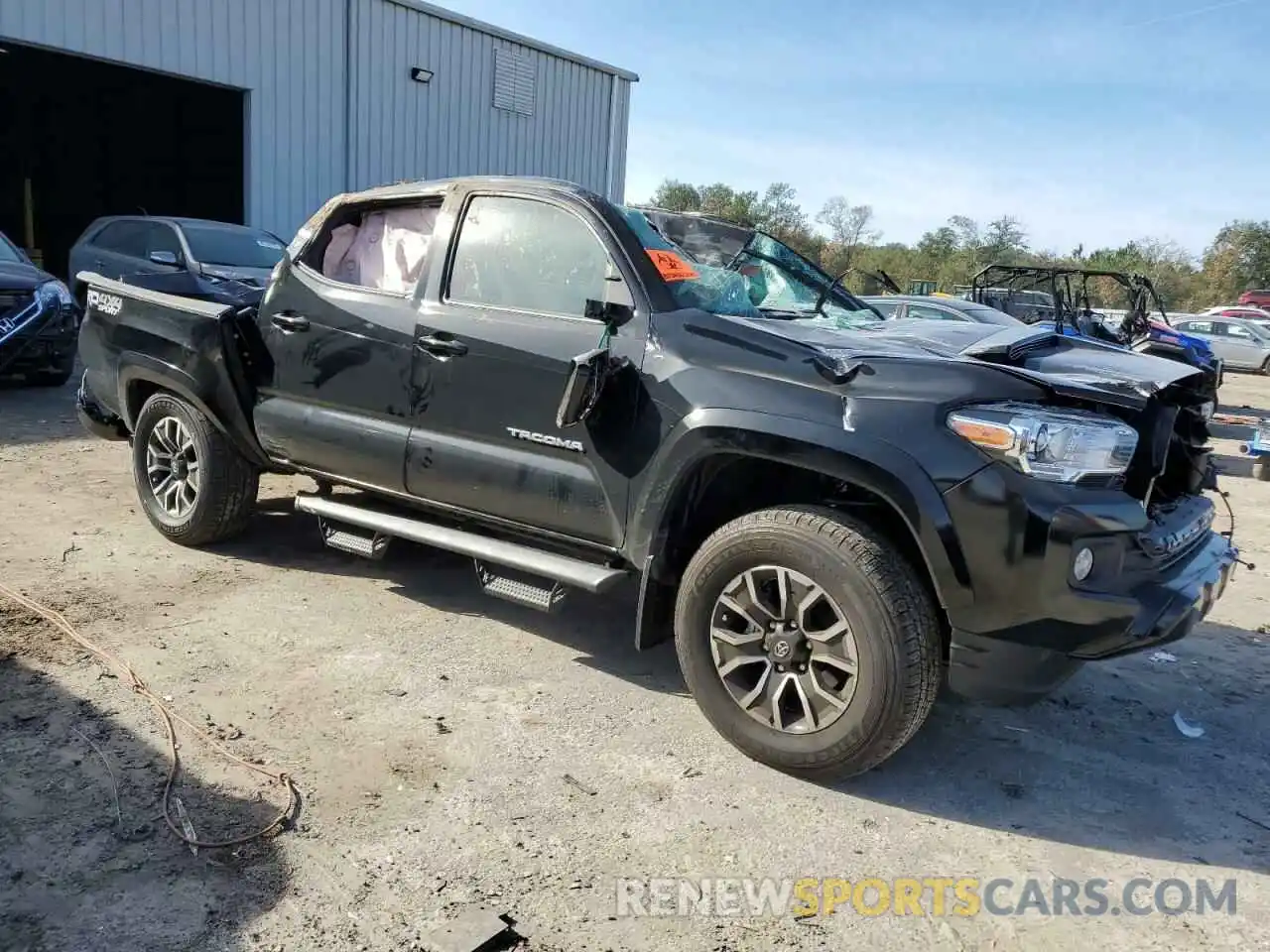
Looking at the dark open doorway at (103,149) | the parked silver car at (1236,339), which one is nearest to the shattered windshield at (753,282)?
the dark open doorway at (103,149)

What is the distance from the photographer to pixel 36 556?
4945mm

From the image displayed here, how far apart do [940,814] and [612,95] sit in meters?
19.7

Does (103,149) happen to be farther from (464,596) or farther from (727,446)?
(727,446)

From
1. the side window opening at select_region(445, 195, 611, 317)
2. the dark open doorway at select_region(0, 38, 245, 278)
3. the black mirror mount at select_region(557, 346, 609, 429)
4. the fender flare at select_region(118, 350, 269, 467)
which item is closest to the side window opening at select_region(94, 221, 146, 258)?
the dark open doorway at select_region(0, 38, 245, 278)

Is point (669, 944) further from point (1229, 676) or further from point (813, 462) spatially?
point (1229, 676)

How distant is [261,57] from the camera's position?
1475 centimetres

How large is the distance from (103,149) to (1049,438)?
23304mm

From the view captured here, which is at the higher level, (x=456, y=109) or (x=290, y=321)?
(x=456, y=109)

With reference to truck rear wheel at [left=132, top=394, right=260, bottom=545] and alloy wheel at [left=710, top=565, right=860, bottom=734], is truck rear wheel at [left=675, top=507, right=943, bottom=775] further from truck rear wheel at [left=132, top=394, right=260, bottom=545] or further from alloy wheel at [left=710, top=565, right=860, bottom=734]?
truck rear wheel at [left=132, top=394, right=260, bottom=545]

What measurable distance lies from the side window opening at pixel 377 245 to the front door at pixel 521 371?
0.22 m

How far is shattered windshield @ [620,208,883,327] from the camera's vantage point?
3.74 meters

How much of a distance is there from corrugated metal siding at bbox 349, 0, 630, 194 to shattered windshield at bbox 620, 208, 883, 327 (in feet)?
44.6

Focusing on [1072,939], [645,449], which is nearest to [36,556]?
[645,449]

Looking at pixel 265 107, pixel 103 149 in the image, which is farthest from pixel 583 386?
pixel 103 149
